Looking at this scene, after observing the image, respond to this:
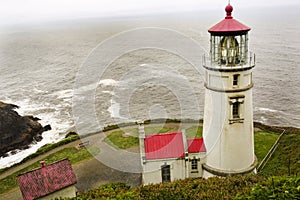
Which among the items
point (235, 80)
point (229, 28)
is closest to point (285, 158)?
point (235, 80)

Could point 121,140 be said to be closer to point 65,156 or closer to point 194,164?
point 65,156

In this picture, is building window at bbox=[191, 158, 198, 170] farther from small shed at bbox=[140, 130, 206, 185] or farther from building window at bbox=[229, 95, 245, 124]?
building window at bbox=[229, 95, 245, 124]

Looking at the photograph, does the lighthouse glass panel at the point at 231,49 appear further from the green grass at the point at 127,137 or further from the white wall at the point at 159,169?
the green grass at the point at 127,137

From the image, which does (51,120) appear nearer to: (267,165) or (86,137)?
(86,137)

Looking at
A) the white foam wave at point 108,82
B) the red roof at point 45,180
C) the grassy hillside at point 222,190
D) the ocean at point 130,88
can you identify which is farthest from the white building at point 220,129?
the white foam wave at point 108,82

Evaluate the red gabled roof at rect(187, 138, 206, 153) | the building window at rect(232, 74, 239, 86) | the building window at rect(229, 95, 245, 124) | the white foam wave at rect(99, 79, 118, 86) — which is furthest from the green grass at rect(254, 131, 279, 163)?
the white foam wave at rect(99, 79, 118, 86)

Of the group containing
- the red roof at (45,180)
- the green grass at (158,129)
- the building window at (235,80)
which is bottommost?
the green grass at (158,129)

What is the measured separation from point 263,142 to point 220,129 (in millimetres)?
10068

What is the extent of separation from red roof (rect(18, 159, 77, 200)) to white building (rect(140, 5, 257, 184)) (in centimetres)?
390

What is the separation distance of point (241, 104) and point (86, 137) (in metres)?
15.6

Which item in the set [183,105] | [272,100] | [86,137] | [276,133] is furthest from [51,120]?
[272,100]

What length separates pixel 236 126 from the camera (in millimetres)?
12180

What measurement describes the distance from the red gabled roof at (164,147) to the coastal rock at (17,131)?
1728cm

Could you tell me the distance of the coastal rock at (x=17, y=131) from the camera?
26953 millimetres
